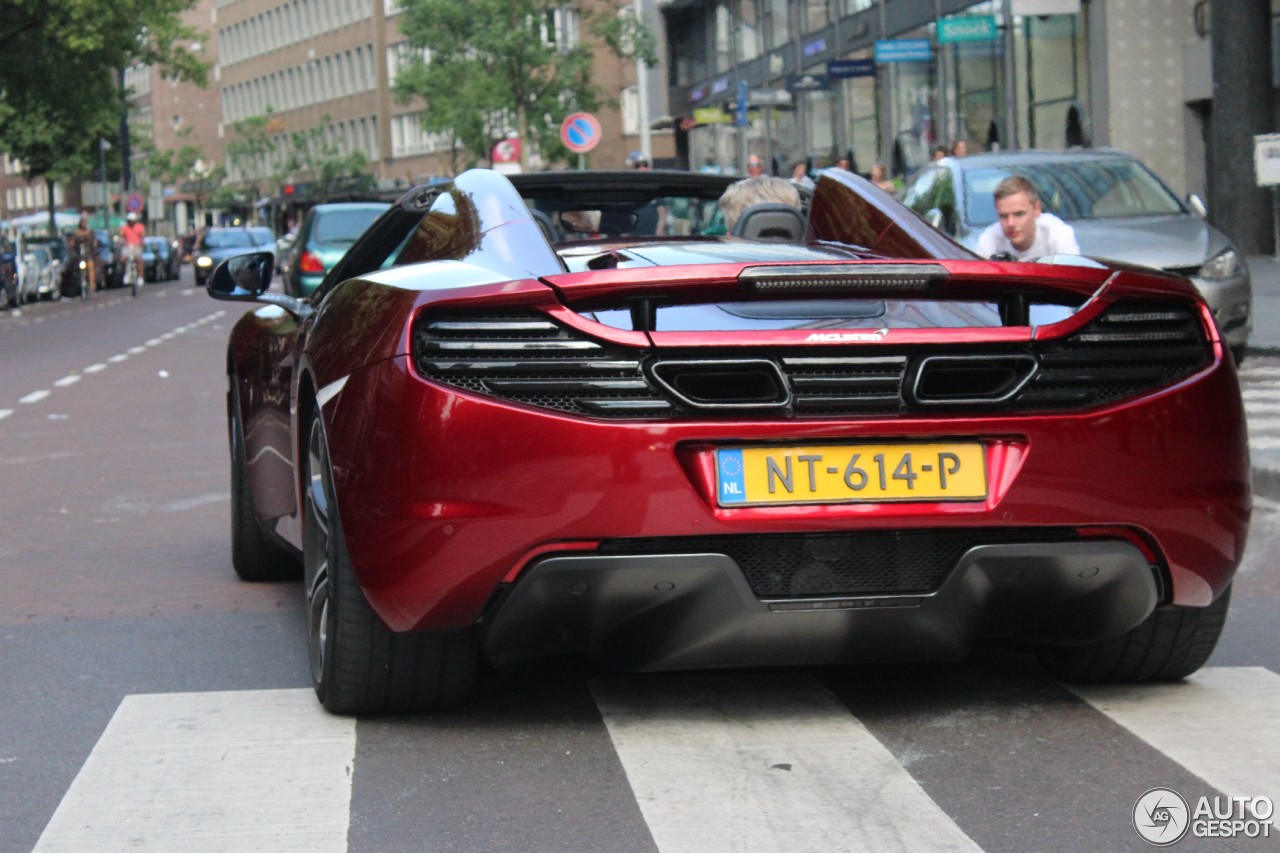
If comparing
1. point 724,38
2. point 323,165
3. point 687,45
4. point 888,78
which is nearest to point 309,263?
point 888,78

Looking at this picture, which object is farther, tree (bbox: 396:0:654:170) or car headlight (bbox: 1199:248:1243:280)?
tree (bbox: 396:0:654:170)

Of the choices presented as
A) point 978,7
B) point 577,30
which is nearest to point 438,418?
point 978,7

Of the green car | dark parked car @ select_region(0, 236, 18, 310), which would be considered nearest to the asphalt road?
the green car

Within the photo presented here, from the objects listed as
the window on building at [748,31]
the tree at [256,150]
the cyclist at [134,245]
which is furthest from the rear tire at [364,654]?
the tree at [256,150]

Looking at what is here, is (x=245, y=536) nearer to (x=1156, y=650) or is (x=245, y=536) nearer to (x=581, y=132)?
(x=1156, y=650)

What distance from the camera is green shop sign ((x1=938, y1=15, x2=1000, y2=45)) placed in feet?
96.7

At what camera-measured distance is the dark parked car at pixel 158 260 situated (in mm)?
71000

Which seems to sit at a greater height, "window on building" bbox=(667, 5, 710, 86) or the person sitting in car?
"window on building" bbox=(667, 5, 710, 86)

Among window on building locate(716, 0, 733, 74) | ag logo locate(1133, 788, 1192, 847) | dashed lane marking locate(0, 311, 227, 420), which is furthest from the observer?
window on building locate(716, 0, 733, 74)

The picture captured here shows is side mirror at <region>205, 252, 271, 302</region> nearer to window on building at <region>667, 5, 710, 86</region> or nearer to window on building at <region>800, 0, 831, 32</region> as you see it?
window on building at <region>800, 0, 831, 32</region>

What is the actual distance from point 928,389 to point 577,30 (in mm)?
97037

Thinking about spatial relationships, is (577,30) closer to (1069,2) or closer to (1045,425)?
(1069,2)

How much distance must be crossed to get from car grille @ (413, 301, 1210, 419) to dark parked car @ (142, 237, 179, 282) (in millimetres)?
66551

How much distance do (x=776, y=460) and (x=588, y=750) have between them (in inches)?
29.8
